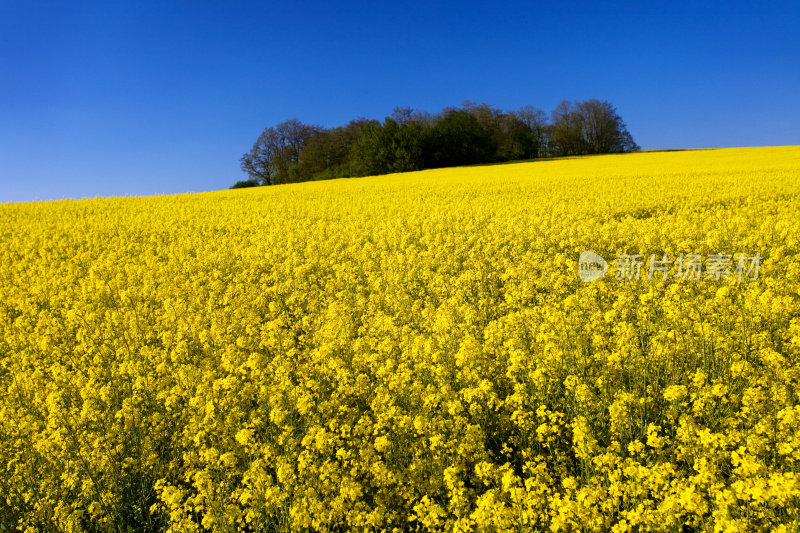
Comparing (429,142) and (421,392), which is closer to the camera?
(421,392)

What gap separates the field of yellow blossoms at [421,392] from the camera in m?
3.18

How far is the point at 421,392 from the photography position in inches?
174

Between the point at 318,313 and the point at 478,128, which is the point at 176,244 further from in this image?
the point at 478,128

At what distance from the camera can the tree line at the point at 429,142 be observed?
44.7 metres

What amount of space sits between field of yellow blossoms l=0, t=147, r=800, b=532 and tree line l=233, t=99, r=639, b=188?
36.2 m

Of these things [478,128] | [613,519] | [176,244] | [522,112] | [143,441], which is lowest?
[613,519]

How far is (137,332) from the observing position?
6.67 meters

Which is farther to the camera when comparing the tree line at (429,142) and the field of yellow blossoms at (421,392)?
the tree line at (429,142)

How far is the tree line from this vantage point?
4469 centimetres

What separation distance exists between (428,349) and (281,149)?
55.4 metres

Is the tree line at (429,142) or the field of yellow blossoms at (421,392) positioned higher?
the tree line at (429,142)

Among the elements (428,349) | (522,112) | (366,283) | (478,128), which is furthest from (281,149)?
(428,349)

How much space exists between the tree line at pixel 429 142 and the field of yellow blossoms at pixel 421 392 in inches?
1424

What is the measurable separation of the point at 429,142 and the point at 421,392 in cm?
4420
